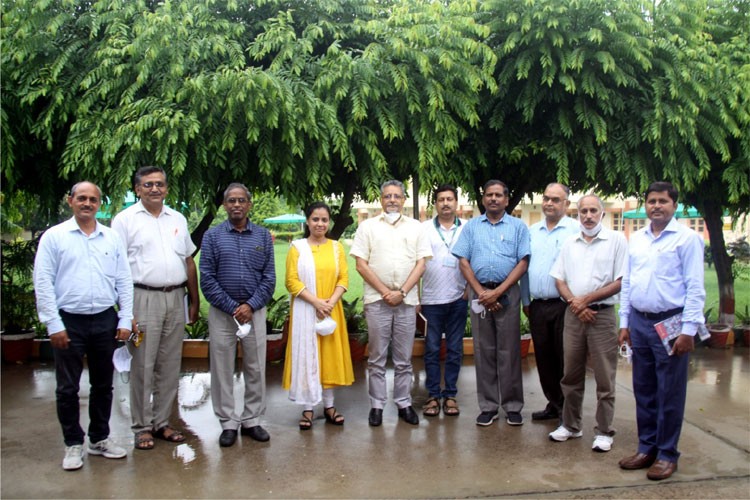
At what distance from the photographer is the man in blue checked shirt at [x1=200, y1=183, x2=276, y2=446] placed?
4.75m

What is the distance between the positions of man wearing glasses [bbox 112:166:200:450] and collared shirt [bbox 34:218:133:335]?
285mm

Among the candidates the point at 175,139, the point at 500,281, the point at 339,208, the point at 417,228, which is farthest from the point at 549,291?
the point at 339,208

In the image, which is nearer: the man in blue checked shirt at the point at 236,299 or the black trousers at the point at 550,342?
the man in blue checked shirt at the point at 236,299

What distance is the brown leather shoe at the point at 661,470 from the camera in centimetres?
409

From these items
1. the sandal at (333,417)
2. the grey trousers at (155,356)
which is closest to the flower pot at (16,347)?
the grey trousers at (155,356)

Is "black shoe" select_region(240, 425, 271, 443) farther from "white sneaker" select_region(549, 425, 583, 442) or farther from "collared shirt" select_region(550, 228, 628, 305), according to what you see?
"collared shirt" select_region(550, 228, 628, 305)

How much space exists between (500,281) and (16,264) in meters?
5.84

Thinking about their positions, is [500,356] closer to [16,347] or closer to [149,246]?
[149,246]

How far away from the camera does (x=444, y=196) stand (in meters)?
5.54

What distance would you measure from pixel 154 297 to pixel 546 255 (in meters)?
2.94

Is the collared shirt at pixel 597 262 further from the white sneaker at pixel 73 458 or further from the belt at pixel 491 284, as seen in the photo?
the white sneaker at pixel 73 458

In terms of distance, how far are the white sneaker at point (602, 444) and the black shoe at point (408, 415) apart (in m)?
1.35

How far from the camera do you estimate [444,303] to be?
5.39 m

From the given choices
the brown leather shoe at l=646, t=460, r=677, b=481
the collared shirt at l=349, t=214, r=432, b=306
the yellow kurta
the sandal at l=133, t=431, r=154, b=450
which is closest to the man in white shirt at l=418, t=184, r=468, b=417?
the collared shirt at l=349, t=214, r=432, b=306
